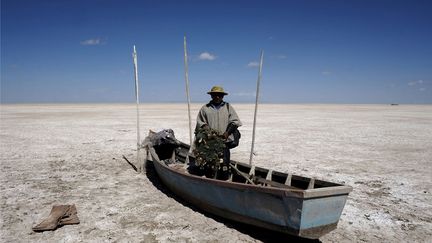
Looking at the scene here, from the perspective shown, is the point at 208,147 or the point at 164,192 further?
the point at 164,192

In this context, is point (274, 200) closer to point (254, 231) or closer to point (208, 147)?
point (254, 231)

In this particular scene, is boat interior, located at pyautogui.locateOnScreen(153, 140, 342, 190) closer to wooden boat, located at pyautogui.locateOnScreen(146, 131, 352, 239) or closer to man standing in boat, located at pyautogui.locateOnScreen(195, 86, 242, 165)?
wooden boat, located at pyautogui.locateOnScreen(146, 131, 352, 239)

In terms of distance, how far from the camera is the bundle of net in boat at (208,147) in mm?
6586

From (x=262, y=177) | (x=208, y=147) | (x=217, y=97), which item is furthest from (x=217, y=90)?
(x=262, y=177)

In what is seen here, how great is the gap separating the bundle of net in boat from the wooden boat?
588 mm

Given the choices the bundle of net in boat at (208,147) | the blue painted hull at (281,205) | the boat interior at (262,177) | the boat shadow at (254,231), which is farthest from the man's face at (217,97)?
the boat shadow at (254,231)

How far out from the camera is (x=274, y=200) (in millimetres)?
4793

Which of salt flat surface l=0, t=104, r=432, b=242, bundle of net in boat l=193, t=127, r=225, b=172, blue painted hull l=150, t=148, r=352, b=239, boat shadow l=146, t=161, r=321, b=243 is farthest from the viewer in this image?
bundle of net in boat l=193, t=127, r=225, b=172

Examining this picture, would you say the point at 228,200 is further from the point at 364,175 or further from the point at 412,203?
the point at 364,175

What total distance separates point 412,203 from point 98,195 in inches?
282

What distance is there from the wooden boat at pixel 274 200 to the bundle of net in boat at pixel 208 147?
59cm

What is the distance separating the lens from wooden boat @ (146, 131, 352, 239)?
4559 mm

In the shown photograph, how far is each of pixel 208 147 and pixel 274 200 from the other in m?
2.18

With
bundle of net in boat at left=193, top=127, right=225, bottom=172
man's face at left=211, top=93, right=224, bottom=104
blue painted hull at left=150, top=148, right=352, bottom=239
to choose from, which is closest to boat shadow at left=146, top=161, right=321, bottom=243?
blue painted hull at left=150, top=148, right=352, bottom=239
